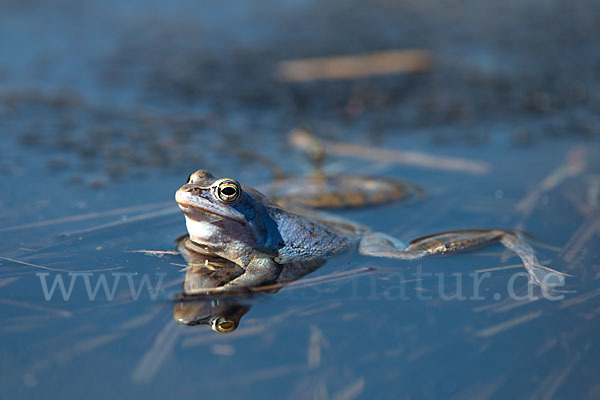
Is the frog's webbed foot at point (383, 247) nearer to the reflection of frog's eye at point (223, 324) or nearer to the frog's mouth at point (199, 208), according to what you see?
the frog's mouth at point (199, 208)

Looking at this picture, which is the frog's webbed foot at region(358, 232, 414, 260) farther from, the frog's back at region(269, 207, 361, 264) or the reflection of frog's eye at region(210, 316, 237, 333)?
the reflection of frog's eye at region(210, 316, 237, 333)

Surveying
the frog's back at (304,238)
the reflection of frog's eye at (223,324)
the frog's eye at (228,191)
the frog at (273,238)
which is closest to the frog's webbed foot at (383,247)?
the frog at (273,238)

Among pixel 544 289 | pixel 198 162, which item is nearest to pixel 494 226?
pixel 544 289

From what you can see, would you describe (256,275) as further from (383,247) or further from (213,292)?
(383,247)

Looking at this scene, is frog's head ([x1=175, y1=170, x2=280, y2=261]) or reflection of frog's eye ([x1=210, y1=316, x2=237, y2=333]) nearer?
reflection of frog's eye ([x1=210, y1=316, x2=237, y2=333])

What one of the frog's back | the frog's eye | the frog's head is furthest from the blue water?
the frog's eye

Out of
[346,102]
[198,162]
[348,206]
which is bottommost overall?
[348,206]

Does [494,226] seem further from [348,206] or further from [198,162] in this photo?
[198,162]
